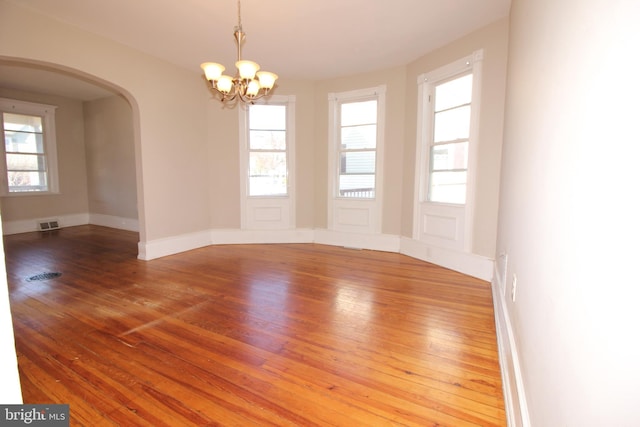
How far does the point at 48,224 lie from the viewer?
6656 mm

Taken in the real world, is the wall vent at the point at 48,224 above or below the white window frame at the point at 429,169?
below

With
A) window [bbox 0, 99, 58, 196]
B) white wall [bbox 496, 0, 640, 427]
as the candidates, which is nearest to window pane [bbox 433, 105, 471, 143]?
white wall [bbox 496, 0, 640, 427]

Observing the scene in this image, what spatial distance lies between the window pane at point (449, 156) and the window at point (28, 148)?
26.2 feet

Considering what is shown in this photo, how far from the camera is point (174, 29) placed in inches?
139

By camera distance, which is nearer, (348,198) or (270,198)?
(348,198)

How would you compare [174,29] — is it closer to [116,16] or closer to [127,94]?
[116,16]

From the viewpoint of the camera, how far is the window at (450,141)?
148 inches

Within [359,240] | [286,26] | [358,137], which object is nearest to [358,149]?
[358,137]

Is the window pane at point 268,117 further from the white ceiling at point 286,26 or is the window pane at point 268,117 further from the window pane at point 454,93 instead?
the window pane at point 454,93

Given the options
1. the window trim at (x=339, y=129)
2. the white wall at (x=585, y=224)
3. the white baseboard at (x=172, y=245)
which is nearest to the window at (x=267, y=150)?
the window trim at (x=339, y=129)

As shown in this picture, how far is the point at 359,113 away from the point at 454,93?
1577mm

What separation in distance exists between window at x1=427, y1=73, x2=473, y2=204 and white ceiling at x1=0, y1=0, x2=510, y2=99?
0.62 metres

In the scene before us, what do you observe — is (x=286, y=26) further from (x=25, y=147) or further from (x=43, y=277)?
(x=25, y=147)

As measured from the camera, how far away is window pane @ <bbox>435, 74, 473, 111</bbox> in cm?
373
